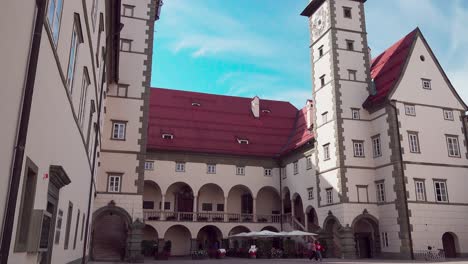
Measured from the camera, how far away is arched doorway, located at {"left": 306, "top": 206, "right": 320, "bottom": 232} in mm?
35119

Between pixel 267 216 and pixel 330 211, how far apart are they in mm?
9665

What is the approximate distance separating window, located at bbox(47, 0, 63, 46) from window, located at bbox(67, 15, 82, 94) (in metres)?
1.83

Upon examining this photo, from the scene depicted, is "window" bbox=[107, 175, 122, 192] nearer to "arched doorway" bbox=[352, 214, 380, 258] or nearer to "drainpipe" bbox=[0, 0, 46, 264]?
"arched doorway" bbox=[352, 214, 380, 258]

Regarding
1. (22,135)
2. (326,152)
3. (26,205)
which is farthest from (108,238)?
(22,135)

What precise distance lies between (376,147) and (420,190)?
4301 millimetres

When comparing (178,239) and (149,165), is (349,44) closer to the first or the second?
(149,165)

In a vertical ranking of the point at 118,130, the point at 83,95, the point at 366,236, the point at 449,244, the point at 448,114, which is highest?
the point at 448,114

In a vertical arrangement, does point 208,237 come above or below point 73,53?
below

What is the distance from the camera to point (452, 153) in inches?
1201

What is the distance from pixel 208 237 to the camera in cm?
3916

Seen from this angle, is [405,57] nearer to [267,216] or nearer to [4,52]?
[267,216]

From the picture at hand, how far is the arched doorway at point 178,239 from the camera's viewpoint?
37.4 m

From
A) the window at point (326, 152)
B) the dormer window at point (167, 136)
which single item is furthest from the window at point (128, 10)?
the window at point (326, 152)

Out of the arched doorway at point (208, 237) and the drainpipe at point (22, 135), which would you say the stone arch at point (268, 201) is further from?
the drainpipe at point (22, 135)
